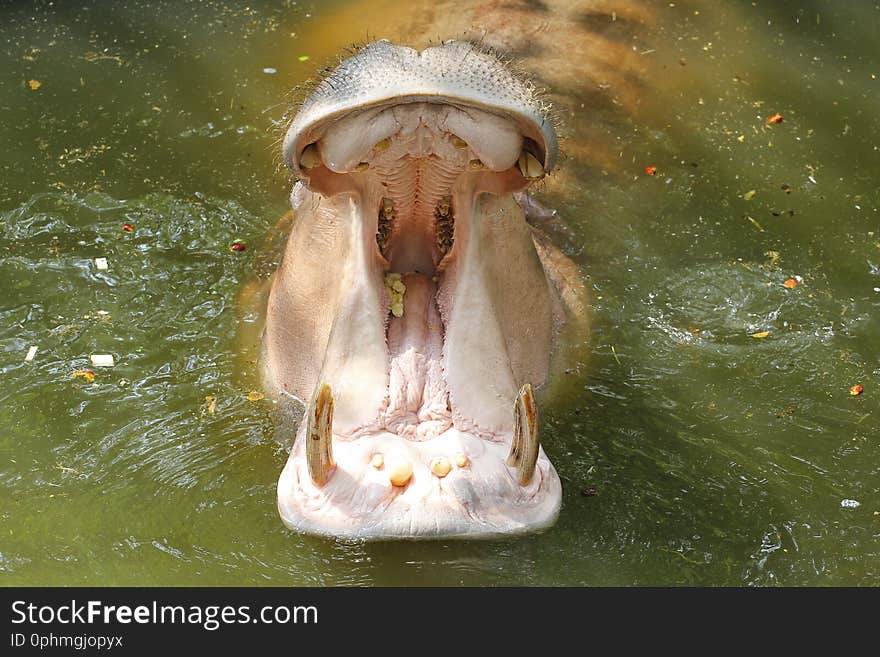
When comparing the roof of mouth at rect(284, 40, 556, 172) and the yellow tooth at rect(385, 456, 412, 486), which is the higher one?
the roof of mouth at rect(284, 40, 556, 172)

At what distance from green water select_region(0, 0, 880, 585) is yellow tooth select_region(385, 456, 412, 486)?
0.37 metres

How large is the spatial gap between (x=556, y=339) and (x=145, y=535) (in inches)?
67.3

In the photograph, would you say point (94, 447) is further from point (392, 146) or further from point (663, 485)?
point (663, 485)

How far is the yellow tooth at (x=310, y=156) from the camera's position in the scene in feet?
12.0

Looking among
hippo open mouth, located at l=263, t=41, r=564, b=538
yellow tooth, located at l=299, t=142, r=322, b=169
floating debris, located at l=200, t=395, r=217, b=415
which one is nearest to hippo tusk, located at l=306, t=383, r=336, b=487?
hippo open mouth, located at l=263, t=41, r=564, b=538

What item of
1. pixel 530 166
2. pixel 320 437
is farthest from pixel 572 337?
pixel 320 437

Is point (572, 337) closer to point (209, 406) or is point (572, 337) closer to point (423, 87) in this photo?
point (209, 406)

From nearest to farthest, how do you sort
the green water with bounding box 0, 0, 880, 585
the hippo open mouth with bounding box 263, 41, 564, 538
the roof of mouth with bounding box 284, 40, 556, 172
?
the roof of mouth with bounding box 284, 40, 556, 172 < the hippo open mouth with bounding box 263, 41, 564, 538 < the green water with bounding box 0, 0, 880, 585

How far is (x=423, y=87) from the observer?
334cm

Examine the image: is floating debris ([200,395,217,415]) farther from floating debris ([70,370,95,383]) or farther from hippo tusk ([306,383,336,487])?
hippo tusk ([306,383,336,487])

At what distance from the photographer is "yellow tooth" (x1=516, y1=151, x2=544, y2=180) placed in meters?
3.67

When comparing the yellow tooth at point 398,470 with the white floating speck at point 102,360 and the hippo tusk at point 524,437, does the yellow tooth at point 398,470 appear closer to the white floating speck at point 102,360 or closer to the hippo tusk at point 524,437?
the hippo tusk at point 524,437

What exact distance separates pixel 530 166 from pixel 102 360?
211 cm

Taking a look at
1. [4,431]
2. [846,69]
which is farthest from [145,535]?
[846,69]
